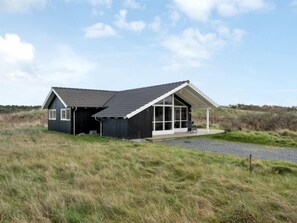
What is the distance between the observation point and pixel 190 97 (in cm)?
2191

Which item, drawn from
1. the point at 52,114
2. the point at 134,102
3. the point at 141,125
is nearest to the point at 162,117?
the point at 134,102

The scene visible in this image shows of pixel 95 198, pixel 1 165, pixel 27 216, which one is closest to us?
pixel 27 216

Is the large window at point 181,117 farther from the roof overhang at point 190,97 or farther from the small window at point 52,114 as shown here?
the small window at point 52,114

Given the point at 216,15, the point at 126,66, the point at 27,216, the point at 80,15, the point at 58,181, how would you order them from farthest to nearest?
the point at 126,66 → the point at 80,15 → the point at 216,15 → the point at 58,181 → the point at 27,216

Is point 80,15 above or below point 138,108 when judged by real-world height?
above

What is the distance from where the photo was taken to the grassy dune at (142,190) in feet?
17.3

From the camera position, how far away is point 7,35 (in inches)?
727

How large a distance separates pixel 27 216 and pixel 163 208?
2.34 meters

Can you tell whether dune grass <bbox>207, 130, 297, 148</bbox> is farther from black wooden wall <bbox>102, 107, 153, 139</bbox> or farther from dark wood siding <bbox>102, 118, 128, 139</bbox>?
dark wood siding <bbox>102, 118, 128, 139</bbox>

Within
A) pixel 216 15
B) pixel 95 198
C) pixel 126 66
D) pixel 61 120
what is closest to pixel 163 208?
pixel 95 198

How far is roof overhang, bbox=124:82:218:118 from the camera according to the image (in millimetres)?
18734

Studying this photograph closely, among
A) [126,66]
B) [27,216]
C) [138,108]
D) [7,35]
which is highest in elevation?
[7,35]

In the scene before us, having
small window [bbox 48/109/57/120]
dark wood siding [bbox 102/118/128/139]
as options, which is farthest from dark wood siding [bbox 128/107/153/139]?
small window [bbox 48/109/57/120]

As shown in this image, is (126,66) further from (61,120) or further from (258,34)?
(258,34)
